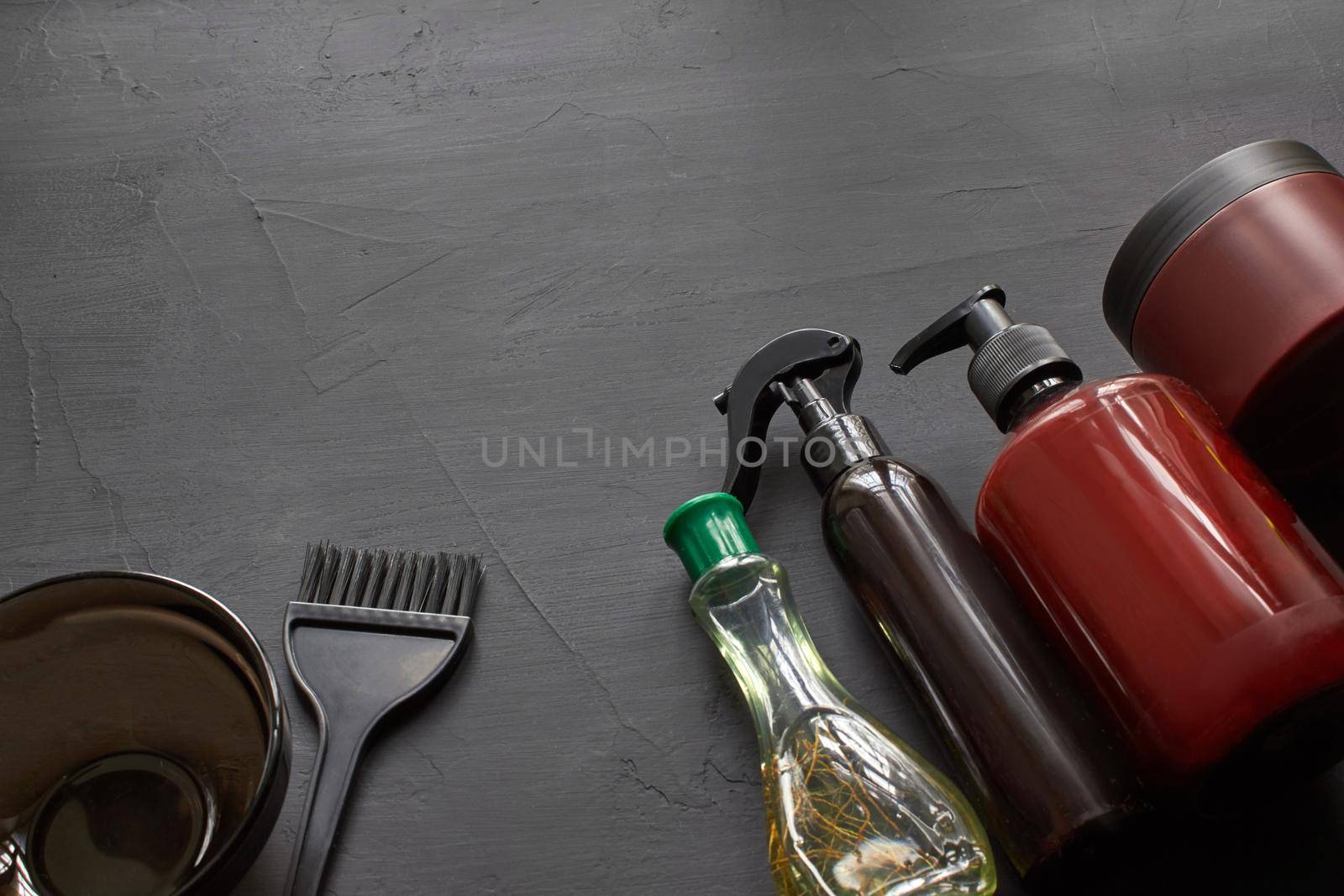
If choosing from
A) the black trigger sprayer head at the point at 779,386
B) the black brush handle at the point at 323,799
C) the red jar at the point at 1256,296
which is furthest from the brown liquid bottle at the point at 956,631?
the black brush handle at the point at 323,799

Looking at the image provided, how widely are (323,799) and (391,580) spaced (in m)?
0.12

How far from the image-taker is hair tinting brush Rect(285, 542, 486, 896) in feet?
1.73

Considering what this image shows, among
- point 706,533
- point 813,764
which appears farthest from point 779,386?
point 813,764

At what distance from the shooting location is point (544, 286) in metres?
0.71

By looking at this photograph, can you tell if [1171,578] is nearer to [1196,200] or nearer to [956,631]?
[956,631]

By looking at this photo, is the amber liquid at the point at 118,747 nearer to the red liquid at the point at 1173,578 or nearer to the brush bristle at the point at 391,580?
the brush bristle at the point at 391,580

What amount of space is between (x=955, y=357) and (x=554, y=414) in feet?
0.88

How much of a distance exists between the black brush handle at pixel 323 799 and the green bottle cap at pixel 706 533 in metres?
0.19

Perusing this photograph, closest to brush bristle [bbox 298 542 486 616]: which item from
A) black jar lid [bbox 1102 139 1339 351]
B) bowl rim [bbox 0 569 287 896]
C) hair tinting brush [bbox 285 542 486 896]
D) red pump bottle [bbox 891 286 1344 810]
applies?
hair tinting brush [bbox 285 542 486 896]

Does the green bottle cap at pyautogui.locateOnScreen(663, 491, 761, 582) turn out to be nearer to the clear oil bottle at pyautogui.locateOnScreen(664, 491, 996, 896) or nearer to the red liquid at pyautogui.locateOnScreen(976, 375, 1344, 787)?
the clear oil bottle at pyautogui.locateOnScreen(664, 491, 996, 896)

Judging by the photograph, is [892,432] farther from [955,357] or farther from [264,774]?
[264,774]

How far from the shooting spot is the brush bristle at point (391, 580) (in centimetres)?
58

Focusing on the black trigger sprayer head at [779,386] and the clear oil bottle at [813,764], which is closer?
the clear oil bottle at [813,764]

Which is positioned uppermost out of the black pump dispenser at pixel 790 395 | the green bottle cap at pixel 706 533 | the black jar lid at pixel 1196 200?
the black pump dispenser at pixel 790 395
